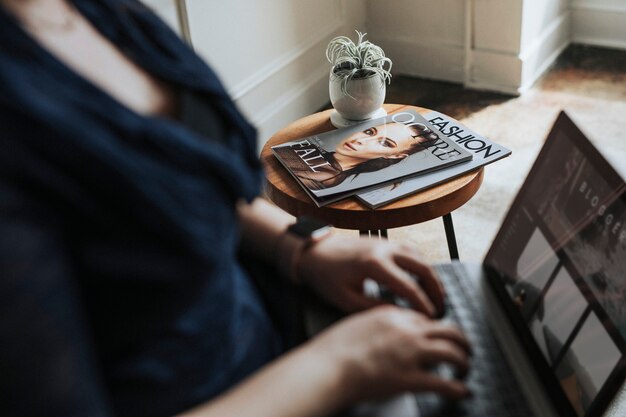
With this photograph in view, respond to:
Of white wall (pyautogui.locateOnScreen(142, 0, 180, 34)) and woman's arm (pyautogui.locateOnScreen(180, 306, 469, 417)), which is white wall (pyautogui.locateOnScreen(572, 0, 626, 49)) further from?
woman's arm (pyautogui.locateOnScreen(180, 306, 469, 417))

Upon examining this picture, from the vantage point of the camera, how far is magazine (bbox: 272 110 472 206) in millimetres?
1338

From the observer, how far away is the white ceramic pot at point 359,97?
1562 millimetres

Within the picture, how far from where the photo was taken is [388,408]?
0.68m

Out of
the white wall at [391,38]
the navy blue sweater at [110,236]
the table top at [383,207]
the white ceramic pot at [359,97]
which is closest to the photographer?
the navy blue sweater at [110,236]

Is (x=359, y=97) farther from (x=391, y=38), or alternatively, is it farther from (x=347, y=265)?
(x=391, y=38)

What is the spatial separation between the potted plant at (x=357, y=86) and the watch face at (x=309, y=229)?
72 centimetres

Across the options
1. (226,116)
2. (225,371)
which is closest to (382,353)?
(225,371)

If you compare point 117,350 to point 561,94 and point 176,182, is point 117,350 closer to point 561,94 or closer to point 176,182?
point 176,182

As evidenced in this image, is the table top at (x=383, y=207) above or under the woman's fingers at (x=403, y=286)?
under

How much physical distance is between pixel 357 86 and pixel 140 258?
1055mm

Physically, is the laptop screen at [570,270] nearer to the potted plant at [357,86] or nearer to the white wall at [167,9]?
the potted plant at [357,86]

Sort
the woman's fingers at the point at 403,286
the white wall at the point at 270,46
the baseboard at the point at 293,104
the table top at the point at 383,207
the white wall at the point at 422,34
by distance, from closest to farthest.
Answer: the woman's fingers at the point at 403,286 < the table top at the point at 383,207 < the white wall at the point at 270,46 < the baseboard at the point at 293,104 < the white wall at the point at 422,34

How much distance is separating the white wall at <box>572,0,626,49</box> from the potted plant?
1.81 metres

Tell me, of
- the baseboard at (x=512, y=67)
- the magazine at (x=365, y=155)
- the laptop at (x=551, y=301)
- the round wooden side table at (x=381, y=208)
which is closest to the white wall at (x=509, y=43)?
the baseboard at (x=512, y=67)
